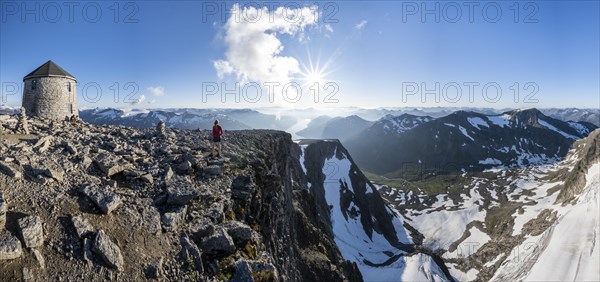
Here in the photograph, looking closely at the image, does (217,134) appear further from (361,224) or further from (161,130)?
(361,224)

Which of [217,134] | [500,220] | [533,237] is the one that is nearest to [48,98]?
[217,134]

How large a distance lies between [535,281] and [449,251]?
54469 millimetres

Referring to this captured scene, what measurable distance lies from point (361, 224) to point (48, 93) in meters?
128

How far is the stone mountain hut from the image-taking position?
31.0 metres

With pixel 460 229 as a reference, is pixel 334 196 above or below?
above

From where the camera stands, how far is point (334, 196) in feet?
479

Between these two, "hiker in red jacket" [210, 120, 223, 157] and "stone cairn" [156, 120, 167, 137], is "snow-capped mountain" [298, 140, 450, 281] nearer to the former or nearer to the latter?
"stone cairn" [156, 120, 167, 137]

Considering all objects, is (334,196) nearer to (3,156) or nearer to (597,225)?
(597,225)

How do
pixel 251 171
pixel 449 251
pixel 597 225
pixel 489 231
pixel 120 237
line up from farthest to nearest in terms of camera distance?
pixel 489 231
pixel 449 251
pixel 597 225
pixel 251 171
pixel 120 237

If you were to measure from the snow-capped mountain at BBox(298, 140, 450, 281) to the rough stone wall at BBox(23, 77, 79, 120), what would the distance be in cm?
7765

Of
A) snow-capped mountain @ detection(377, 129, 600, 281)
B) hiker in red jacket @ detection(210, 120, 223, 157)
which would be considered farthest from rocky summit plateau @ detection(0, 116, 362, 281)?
snow-capped mountain @ detection(377, 129, 600, 281)

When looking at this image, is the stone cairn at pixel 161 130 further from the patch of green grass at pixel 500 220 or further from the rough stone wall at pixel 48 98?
the patch of green grass at pixel 500 220

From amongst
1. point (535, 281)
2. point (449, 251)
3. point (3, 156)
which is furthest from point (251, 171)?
point (449, 251)

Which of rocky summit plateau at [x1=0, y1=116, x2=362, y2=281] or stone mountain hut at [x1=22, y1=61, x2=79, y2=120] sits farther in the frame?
stone mountain hut at [x1=22, y1=61, x2=79, y2=120]
